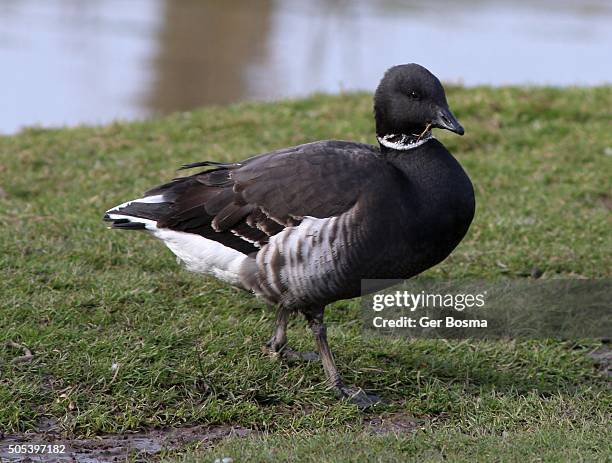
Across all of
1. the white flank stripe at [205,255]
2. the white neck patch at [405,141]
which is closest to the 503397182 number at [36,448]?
the white flank stripe at [205,255]

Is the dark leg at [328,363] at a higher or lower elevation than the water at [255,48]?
lower

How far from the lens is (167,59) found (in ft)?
56.0

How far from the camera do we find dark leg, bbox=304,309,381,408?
5.26 m

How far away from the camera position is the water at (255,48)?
1502cm

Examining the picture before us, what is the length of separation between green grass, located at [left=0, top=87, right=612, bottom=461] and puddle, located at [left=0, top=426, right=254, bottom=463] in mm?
78

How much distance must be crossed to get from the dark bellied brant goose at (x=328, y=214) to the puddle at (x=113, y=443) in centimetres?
82

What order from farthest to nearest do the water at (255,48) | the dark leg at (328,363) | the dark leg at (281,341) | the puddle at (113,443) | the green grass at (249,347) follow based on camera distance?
the water at (255,48) → the dark leg at (281,341) → the dark leg at (328,363) → the green grass at (249,347) → the puddle at (113,443)

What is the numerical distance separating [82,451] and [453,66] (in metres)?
13.2

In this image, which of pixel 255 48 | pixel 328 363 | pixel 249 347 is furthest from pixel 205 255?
pixel 255 48

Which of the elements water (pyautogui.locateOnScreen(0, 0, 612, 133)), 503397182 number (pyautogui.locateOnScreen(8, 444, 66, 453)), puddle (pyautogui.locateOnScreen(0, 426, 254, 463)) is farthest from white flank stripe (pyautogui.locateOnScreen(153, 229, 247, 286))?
water (pyautogui.locateOnScreen(0, 0, 612, 133))

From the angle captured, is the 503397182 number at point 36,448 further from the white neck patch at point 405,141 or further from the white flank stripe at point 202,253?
the white neck patch at point 405,141

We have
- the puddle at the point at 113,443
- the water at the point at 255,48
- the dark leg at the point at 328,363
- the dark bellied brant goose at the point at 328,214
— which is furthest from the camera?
the water at the point at 255,48

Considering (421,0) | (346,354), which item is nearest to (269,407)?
(346,354)

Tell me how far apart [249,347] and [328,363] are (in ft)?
1.72
